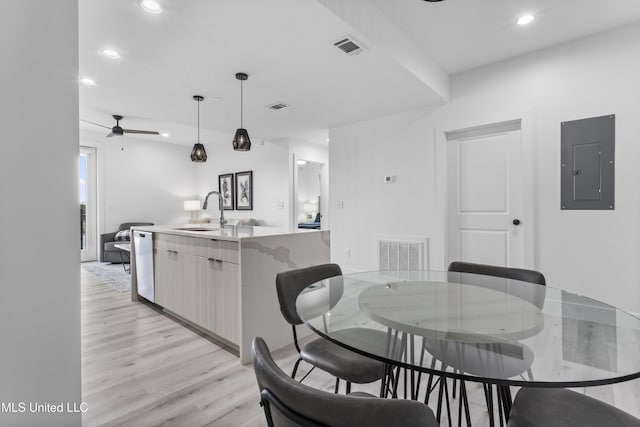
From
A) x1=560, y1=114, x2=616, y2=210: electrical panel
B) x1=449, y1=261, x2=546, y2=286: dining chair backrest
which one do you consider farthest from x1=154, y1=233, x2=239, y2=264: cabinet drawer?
x1=560, y1=114, x2=616, y2=210: electrical panel

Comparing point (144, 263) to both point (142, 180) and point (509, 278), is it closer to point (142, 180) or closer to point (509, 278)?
point (509, 278)

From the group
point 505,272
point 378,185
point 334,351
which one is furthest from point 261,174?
point 334,351

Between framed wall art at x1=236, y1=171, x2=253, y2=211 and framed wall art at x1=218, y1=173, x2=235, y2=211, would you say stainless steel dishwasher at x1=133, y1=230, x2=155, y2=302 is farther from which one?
framed wall art at x1=218, y1=173, x2=235, y2=211

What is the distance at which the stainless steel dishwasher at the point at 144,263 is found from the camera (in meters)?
3.30

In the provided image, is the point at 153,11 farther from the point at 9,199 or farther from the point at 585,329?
the point at 585,329

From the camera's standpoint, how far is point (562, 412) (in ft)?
2.98

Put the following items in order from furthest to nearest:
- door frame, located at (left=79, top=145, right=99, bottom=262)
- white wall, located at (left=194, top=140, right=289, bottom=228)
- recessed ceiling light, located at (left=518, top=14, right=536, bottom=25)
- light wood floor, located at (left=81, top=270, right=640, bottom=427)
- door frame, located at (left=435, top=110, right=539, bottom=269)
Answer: door frame, located at (left=79, top=145, right=99, bottom=262), white wall, located at (left=194, top=140, right=289, bottom=228), door frame, located at (left=435, top=110, right=539, bottom=269), recessed ceiling light, located at (left=518, top=14, right=536, bottom=25), light wood floor, located at (left=81, top=270, right=640, bottom=427)

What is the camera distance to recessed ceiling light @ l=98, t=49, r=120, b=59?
2518 mm

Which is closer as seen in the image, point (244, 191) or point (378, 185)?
point (378, 185)

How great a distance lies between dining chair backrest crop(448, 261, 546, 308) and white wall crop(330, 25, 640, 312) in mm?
1568

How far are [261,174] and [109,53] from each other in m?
4.08

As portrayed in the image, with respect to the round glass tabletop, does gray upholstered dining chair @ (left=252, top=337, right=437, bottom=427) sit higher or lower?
higher

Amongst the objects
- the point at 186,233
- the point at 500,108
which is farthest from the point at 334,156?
the point at 186,233

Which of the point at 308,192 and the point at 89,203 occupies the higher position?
the point at 308,192
